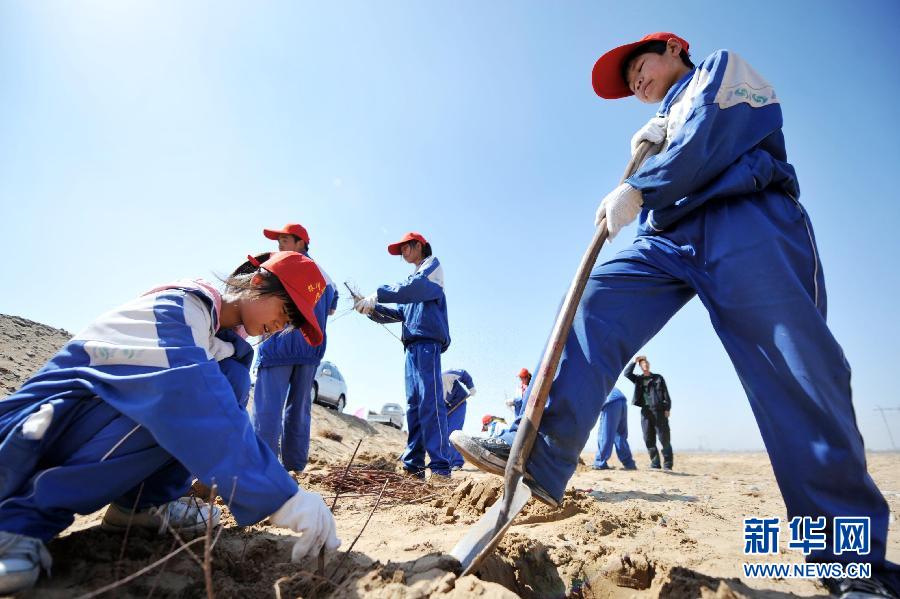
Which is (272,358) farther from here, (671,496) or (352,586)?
(671,496)

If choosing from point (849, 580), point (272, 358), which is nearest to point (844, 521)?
point (849, 580)

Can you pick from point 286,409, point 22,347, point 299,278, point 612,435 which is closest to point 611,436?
point 612,435

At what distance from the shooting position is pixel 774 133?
1.80 meters

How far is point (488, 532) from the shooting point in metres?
1.54

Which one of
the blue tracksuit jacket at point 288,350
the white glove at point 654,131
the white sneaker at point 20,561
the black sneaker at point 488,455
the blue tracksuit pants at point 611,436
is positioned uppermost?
the white glove at point 654,131

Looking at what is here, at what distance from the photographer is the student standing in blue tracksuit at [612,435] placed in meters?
7.95

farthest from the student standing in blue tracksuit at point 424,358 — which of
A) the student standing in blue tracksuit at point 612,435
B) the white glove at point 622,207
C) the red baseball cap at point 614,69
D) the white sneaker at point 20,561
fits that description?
the student standing in blue tracksuit at point 612,435

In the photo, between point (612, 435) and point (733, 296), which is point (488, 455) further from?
point (612, 435)

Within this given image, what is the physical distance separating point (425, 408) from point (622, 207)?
316 centimetres

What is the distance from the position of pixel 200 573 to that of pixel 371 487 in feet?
5.85

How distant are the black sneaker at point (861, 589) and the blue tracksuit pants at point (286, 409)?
342 cm

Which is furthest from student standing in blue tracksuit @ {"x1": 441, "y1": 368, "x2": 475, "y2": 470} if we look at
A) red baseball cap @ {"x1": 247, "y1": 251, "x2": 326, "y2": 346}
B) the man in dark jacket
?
red baseball cap @ {"x1": 247, "y1": 251, "x2": 326, "y2": 346}

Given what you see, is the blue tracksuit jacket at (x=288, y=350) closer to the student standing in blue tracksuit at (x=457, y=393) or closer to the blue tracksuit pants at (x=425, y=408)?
the blue tracksuit pants at (x=425, y=408)

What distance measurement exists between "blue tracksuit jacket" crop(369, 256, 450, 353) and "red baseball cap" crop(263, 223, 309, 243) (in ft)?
2.86
